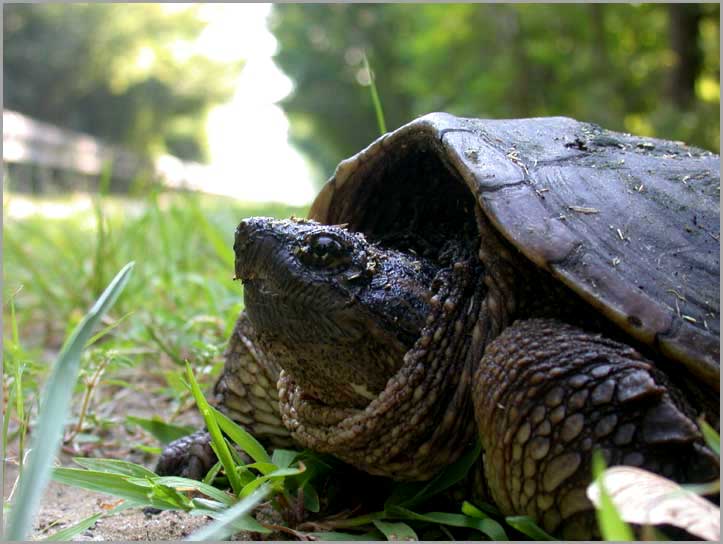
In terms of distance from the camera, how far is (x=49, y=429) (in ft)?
2.44

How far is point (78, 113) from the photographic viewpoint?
2348 centimetres

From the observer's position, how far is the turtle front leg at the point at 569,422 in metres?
1.13

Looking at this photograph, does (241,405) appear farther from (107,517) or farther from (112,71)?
(112,71)

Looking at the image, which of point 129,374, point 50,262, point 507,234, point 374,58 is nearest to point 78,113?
point 374,58

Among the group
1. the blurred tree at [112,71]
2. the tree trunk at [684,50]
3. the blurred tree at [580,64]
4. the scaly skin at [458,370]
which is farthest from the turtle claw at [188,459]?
the blurred tree at [112,71]

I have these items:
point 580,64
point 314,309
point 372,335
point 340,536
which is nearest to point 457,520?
point 340,536

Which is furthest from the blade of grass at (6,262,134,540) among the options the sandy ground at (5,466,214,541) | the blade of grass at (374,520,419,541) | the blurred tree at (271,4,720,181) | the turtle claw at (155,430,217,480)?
the blurred tree at (271,4,720,181)

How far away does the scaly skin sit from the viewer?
1158mm

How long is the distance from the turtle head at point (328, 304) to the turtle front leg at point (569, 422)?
0.23 m

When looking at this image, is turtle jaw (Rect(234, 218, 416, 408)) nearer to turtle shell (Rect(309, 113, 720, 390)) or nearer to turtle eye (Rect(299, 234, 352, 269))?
turtle eye (Rect(299, 234, 352, 269))

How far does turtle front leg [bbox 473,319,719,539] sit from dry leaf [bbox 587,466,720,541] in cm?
26

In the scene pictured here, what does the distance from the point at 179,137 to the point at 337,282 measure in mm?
30970

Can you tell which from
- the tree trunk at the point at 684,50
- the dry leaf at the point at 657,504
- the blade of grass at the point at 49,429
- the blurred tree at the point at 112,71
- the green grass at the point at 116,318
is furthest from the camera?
the blurred tree at the point at 112,71

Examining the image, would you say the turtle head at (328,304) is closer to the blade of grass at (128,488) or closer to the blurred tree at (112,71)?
the blade of grass at (128,488)
